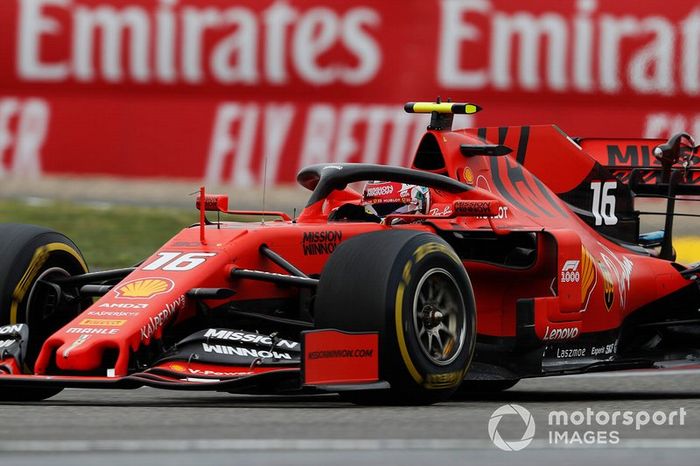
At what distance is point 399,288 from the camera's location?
278 inches

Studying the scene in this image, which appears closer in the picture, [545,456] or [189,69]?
[545,456]

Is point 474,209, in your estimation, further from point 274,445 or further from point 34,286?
point 274,445

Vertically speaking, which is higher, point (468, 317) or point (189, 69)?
point (189, 69)

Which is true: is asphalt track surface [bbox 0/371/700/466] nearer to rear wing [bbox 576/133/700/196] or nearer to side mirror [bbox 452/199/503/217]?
side mirror [bbox 452/199/503/217]

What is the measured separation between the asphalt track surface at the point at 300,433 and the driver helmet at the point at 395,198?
1.26 meters

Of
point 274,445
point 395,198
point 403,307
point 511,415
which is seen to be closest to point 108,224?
point 395,198

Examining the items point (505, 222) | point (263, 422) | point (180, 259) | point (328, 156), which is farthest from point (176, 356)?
point (328, 156)

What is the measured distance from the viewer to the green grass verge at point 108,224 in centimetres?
1506

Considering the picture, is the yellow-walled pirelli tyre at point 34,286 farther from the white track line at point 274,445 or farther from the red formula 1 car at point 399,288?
the white track line at point 274,445

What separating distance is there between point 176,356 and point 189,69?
38.1ft

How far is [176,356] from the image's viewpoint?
730 centimetres

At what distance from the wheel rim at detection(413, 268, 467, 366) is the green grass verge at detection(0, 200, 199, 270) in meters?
7.10

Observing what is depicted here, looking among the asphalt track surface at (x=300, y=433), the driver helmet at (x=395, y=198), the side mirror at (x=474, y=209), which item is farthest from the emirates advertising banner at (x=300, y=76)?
the asphalt track surface at (x=300, y=433)

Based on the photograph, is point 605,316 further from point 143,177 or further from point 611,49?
point 143,177
